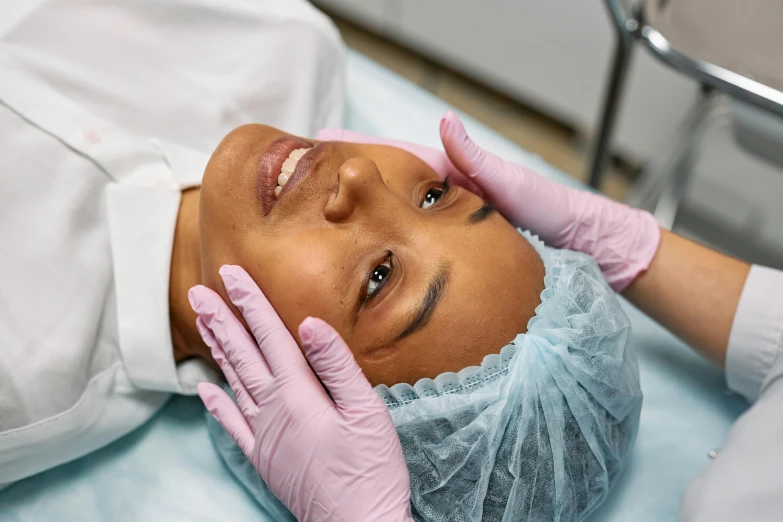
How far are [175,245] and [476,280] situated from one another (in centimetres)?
55

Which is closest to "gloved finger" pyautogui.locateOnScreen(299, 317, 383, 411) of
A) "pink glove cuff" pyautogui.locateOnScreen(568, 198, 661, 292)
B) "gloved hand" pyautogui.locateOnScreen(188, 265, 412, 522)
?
"gloved hand" pyautogui.locateOnScreen(188, 265, 412, 522)

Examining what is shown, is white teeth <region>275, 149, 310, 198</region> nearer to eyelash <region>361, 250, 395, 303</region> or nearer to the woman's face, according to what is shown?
the woman's face

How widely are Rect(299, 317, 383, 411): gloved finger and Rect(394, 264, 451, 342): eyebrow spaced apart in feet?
0.24

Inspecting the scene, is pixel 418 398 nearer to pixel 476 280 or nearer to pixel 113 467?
pixel 476 280

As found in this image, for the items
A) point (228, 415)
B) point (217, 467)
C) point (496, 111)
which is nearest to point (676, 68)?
point (228, 415)

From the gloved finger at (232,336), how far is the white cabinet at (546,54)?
169cm

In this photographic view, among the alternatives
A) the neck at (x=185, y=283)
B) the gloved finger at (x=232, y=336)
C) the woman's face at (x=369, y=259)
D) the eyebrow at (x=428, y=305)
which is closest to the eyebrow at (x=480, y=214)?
the woman's face at (x=369, y=259)

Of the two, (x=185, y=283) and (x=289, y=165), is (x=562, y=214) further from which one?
(x=185, y=283)

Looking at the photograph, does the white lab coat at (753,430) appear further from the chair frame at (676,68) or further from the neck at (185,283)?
the neck at (185,283)

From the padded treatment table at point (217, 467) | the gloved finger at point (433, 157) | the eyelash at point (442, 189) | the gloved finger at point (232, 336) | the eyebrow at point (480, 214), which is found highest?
the eyebrow at point (480, 214)

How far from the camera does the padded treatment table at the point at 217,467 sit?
1021 millimetres

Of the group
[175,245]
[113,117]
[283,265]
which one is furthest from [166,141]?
[283,265]

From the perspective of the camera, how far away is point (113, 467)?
107cm

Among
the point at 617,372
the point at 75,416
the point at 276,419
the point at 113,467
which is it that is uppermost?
the point at 617,372
